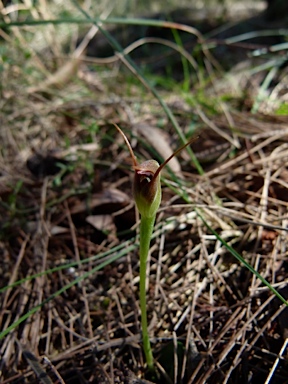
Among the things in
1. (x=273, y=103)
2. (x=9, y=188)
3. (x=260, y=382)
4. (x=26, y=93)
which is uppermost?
(x=26, y=93)

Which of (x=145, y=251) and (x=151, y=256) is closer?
(x=145, y=251)

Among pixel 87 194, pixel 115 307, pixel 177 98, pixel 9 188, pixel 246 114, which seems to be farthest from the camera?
pixel 177 98

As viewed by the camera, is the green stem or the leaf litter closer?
the green stem

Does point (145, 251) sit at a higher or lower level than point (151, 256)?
higher

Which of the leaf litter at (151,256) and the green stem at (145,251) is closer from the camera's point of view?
the green stem at (145,251)

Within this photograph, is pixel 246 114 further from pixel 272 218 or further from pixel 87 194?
pixel 87 194

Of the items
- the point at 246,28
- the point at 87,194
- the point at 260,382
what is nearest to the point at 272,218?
the point at 260,382

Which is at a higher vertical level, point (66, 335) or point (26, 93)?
point (26, 93)

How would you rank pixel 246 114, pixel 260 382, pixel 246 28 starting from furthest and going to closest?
pixel 246 28 < pixel 246 114 < pixel 260 382
